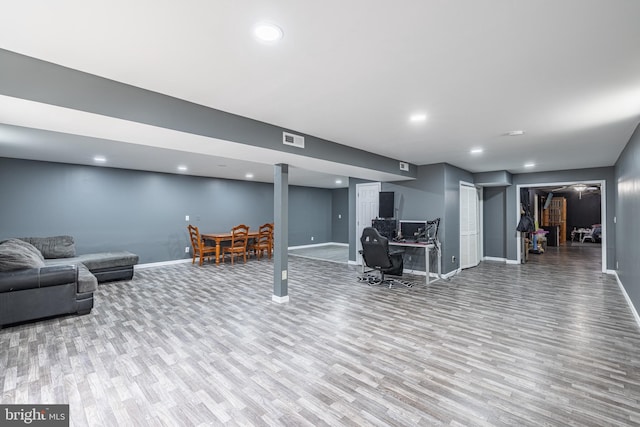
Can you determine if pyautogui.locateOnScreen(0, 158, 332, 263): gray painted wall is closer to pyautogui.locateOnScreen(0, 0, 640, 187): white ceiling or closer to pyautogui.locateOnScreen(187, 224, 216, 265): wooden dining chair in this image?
pyautogui.locateOnScreen(187, 224, 216, 265): wooden dining chair

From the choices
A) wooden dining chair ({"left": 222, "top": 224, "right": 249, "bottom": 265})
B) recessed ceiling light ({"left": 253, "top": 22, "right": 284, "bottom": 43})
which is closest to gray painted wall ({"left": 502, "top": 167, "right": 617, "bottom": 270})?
wooden dining chair ({"left": 222, "top": 224, "right": 249, "bottom": 265})

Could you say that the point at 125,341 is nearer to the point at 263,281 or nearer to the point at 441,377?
the point at 263,281

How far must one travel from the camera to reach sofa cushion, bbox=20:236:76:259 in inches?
203

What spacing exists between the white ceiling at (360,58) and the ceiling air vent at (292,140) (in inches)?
6.0

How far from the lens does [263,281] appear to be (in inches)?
217

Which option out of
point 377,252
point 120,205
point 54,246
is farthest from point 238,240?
point 377,252

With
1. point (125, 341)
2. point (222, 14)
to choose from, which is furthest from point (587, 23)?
point (125, 341)

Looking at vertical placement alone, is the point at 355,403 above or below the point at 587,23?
below

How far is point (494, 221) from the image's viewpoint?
7.90m

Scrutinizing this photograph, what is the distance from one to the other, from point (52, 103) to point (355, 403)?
3.01m

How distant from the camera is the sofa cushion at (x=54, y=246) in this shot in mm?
5164

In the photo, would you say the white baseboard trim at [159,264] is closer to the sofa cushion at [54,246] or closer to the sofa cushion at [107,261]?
the sofa cushion at [107,261]

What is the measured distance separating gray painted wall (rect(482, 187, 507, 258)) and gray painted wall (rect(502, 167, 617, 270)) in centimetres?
14

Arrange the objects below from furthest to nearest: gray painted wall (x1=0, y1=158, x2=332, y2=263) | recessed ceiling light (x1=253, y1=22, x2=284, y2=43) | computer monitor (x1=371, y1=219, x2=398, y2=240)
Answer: computer monitor (x1=371, y1=219, x2=398, y2=240)
gray painted wall (x1=0, y1=158, x2=332, y2=263)
recessed ceiling light (x1=253, y1=22, x2=284, y2=43)
